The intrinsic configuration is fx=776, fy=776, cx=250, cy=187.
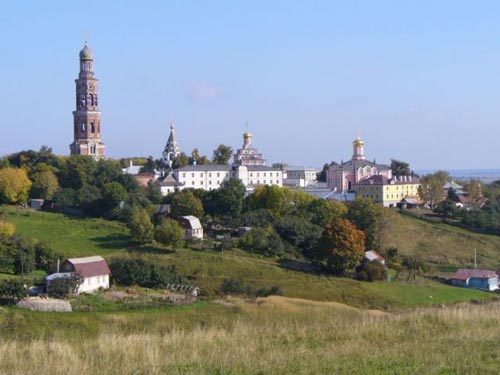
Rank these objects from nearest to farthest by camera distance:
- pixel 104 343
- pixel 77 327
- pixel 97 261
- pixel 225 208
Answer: pixel 104 343
pixel 77 327
pixel 97 261
pixel 225 208

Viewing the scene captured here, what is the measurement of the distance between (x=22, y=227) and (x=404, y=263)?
2018 centimetres

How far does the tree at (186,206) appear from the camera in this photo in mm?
45406

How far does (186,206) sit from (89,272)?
15.0 meters

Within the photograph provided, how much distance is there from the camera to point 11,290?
2664 cm

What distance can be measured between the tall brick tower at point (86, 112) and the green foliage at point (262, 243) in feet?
74.0

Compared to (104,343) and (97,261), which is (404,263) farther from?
(104,343)

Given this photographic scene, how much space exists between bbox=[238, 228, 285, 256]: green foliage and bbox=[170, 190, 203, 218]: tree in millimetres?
6188

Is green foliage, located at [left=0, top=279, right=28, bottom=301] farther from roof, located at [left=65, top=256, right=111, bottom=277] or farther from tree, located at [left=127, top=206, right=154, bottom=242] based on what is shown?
tree, located at [left=127, top=206, right=154, bottom=242]

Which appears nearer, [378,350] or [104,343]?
[378,350]

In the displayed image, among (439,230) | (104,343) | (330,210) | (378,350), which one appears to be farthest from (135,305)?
(439,230)

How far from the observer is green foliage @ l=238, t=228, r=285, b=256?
39.6m

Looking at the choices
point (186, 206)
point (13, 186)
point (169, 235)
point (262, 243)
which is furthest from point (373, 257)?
point (13, 186)

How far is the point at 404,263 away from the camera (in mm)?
40719

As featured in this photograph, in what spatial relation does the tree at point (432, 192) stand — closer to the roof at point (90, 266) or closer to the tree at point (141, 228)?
the tree at point (141, 228)
